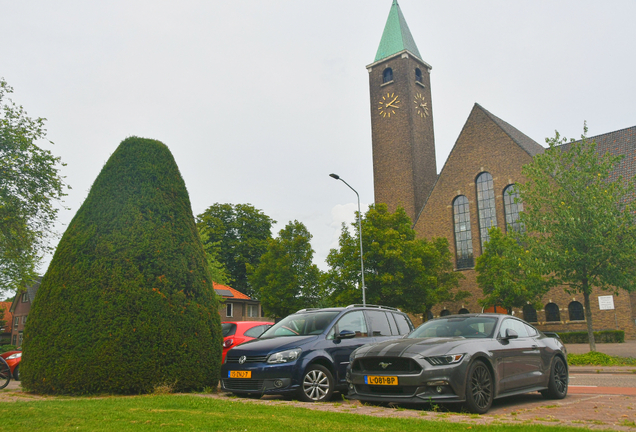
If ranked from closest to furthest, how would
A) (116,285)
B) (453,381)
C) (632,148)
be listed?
(453,381) → (116,285) → (632,148)

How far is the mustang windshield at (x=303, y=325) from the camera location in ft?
32.0

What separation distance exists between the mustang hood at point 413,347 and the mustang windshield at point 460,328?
0.36m

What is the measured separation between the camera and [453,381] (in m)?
7.03

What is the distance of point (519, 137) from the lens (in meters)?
44.6

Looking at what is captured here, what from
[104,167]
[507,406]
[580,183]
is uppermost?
[580,183]

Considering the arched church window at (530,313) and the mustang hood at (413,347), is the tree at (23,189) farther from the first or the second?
the arched church window at (530,313)

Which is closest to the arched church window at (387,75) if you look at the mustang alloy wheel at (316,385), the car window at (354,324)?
the car window at (354,324)

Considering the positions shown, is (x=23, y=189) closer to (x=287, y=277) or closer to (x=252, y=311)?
(x=287, y=277)

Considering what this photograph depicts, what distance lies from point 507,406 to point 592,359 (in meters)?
11.2

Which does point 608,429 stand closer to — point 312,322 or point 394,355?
point 394,355

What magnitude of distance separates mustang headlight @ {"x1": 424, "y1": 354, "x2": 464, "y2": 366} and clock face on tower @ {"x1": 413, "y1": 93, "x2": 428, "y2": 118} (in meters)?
42.8

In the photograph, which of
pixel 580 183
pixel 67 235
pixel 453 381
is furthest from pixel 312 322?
pixel 580 183

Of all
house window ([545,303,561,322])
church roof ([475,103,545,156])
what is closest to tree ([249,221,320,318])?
house window ([545,303,561,322])

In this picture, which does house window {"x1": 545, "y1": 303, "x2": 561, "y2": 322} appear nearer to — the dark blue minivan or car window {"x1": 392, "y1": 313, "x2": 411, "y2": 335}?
car window {"x1": 392, "y1": 313, "x2": 411, "y2": 335}
